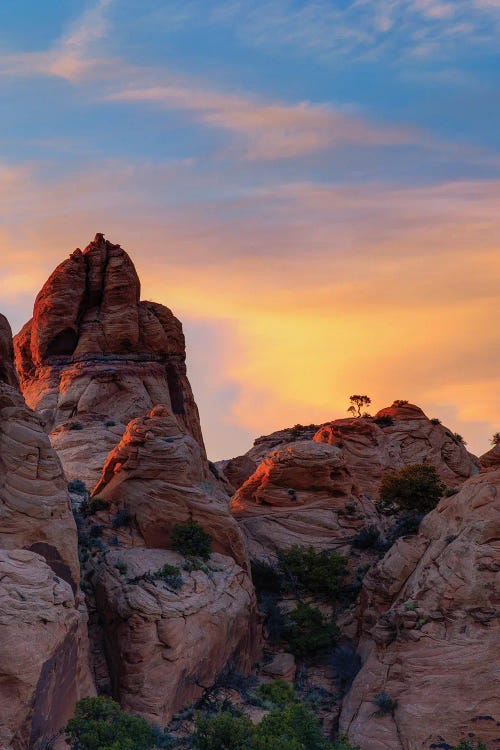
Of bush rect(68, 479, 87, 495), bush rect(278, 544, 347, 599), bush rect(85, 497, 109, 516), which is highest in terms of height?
bush rect(68, 479, 87, 495)

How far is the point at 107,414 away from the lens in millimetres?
69812

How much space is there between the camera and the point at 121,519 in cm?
4538

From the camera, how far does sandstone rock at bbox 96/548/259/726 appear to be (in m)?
37.4

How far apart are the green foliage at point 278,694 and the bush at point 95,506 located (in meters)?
12.2

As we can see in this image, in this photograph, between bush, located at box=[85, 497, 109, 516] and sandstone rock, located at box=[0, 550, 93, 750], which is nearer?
sandstone rock, located at box=[0, 550, 93, 750]

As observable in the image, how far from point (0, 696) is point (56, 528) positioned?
935 centimetres

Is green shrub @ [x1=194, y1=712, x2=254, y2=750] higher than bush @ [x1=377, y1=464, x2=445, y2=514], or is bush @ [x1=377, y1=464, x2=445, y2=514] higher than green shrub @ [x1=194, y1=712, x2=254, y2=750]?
bush @ [x1=377, y1=464, x2=445, y2=514]

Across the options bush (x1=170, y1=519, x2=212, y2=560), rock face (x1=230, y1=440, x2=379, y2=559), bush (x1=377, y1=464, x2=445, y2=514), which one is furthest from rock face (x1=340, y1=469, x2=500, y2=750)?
bush (x1=377, y1=464, x2=445, y2=514)

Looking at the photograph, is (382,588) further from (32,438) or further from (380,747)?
(32,438)

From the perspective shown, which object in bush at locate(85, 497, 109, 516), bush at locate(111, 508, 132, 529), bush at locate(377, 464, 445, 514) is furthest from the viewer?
bush at locate(377, 464, 445, 514)

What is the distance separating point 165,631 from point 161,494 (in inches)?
350

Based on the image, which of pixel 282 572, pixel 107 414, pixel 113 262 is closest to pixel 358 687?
pixel 282 572

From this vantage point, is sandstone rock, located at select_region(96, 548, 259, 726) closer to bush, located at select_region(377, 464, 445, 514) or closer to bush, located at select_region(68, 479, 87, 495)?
bush, located at select_region(68, 479, 87, 495)

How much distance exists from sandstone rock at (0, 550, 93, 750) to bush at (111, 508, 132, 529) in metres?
11.3
